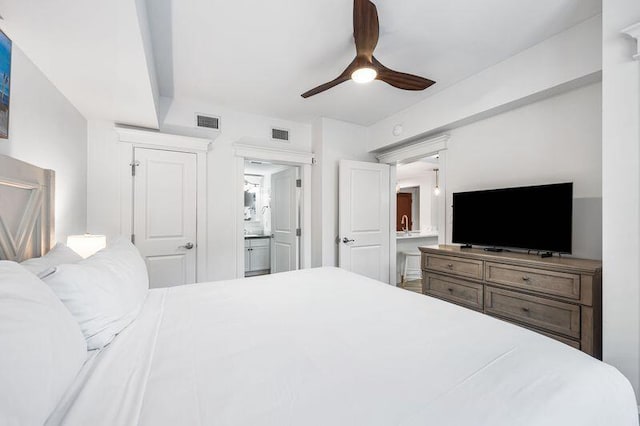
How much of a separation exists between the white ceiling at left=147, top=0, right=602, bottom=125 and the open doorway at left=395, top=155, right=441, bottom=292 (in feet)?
7.56

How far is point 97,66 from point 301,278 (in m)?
1.97

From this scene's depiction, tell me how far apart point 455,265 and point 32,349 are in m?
2.77

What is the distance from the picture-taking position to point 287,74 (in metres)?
2.56

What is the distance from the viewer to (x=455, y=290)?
2.58 meters

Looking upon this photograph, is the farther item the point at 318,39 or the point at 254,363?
the point at 318,39

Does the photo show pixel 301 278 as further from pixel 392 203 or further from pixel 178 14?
pixel 392 203

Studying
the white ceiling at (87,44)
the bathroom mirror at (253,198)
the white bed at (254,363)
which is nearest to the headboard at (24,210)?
the white bed at (254,363)

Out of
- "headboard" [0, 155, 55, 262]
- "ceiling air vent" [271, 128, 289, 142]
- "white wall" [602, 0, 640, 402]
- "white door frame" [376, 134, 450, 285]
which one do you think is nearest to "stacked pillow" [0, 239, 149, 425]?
"headboard" [0, 155, 55, 262]

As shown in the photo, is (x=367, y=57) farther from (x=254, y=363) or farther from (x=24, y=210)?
(x=24, y=210)

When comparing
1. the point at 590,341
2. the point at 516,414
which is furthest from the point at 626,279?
the point at 516,414

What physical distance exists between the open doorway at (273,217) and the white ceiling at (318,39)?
1.30 meters

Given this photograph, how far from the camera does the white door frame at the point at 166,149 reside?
2791 millimetres

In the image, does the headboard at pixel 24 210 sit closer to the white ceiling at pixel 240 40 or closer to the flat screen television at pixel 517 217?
the white ceiling at pixel 240 40

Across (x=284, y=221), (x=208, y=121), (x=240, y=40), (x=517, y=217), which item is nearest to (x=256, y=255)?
(x=284, y=221)
